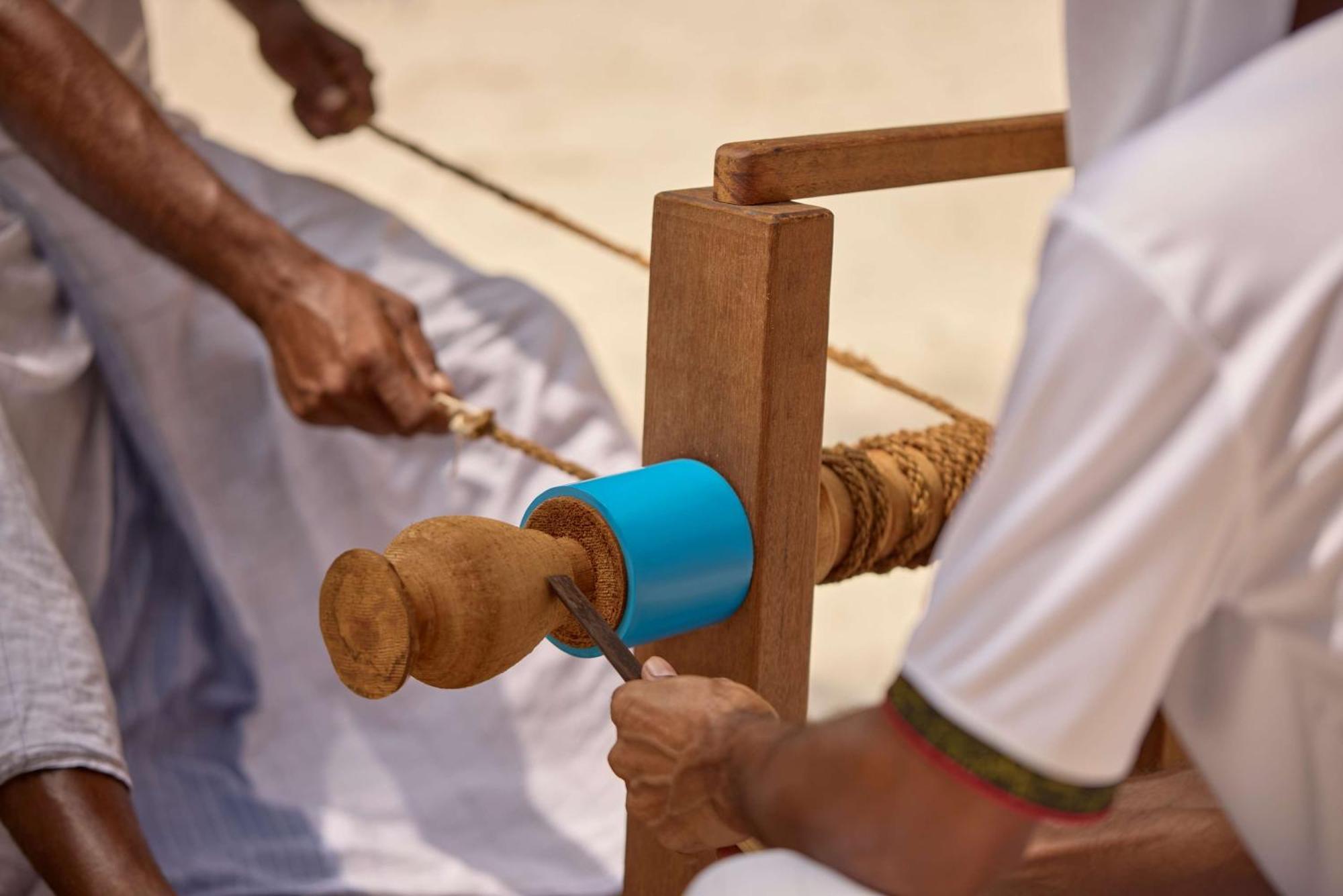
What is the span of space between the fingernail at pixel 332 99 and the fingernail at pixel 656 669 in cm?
109

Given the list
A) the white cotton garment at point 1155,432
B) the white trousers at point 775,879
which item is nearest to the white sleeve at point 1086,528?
the white cotton garment at point 1155,432

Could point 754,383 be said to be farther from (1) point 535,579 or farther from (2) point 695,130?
(2) point 695,130

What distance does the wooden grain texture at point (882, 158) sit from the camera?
871 mm

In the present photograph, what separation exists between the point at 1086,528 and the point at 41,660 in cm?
78

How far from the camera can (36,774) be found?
1000mm

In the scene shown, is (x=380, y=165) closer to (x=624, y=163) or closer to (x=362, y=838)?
(x=624, y=163)

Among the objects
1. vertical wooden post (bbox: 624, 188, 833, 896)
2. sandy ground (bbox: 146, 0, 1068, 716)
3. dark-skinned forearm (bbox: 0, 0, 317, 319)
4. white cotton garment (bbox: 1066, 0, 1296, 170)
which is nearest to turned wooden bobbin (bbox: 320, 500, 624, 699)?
vertical wooden post (bbox: 624, 188, 833, 896)

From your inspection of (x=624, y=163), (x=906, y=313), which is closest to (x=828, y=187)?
(x=906, y=313)

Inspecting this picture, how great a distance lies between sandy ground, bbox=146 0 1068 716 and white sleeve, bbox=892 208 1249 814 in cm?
144

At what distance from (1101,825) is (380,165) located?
3.49m

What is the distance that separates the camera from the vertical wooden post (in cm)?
84

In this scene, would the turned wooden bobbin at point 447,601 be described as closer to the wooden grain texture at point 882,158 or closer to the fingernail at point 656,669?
the fingernail at point 656,669

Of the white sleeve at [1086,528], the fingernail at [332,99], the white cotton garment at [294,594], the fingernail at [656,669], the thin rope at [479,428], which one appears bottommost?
the white cotton garment at [294,594]

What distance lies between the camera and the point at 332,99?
1.70 metres
